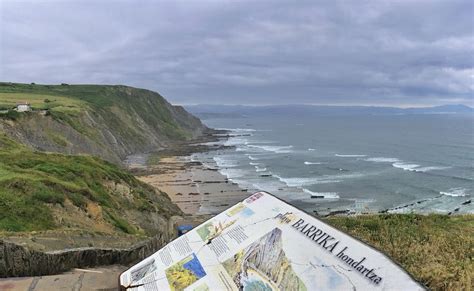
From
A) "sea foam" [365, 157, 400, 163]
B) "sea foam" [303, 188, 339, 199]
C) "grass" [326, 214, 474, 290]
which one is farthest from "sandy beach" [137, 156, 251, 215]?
"sea foam" [365, 157, 400, 163]

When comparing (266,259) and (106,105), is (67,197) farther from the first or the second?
(106,105)

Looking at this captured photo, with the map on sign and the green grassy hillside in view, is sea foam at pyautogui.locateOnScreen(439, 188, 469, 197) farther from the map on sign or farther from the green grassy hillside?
the map on sign

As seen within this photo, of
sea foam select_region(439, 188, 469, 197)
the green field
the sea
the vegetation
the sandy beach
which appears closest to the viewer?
the sea

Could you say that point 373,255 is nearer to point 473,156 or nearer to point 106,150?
point 106,150

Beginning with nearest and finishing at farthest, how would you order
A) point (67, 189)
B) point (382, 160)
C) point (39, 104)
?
point (67, 189) < point (39, 104) < point (382, 160)

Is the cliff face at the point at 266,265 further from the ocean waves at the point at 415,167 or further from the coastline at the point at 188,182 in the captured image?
the ocean waves at the point at 415,167

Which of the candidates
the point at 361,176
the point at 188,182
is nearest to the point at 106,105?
the point at 188,182
